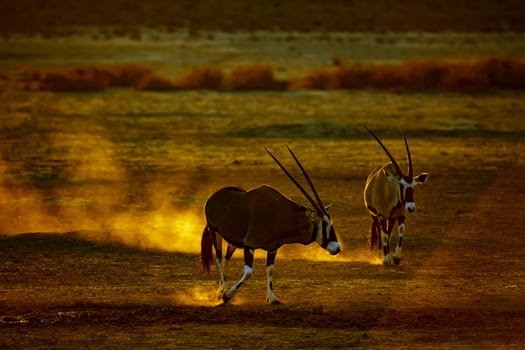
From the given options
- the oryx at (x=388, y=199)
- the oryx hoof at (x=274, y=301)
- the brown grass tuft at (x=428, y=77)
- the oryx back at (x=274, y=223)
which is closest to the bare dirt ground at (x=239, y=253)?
the oryx hoof at (x=274, y=301)

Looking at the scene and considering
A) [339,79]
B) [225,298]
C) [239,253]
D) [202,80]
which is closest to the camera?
[225,298]

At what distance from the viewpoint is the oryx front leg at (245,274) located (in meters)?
11.8

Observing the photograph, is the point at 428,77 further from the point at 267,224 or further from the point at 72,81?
the point at 267,224

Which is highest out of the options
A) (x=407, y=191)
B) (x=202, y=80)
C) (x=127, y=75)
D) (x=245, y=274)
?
(x=407, y=191)

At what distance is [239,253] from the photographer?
1556 cm

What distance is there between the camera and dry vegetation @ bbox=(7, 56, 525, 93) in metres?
39.5

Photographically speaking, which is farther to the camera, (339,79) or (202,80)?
(202,80)

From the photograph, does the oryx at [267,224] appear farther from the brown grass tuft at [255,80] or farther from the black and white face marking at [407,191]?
the brown grass tuft at [255,80]

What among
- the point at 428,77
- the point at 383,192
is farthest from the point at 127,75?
the point at 383,192

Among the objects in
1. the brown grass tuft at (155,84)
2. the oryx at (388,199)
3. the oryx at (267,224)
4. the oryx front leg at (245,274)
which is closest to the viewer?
the oryx front leg at (245,274)

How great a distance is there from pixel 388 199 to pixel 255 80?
25193 millimetres

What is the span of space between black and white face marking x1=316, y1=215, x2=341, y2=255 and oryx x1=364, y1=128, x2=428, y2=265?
2665 mm

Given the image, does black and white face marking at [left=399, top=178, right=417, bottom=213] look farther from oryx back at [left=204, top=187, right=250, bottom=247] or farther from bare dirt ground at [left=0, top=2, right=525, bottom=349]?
oryx back at [left=204, top=187, right=250, bottom=247]

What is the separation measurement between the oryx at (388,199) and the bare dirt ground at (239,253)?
36cm
